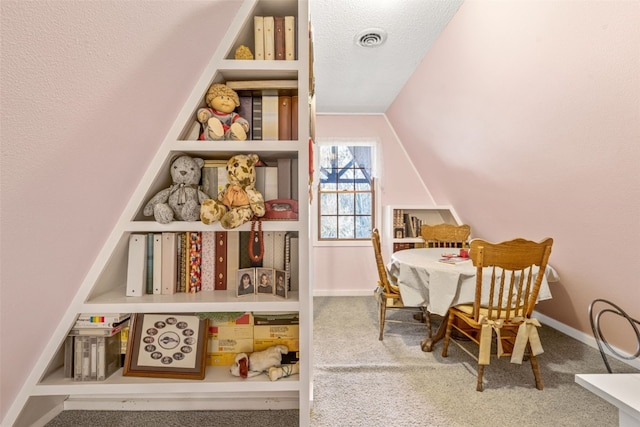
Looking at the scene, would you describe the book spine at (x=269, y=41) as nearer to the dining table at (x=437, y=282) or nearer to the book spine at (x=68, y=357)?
the book spine at (x=68, y=357)

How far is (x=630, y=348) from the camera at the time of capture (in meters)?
2.06

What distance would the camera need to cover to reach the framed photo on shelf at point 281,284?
1.36m

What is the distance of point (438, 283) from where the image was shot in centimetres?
203

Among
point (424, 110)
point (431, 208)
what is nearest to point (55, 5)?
point (424, 110)

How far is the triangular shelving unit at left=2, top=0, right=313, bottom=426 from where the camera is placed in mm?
1242

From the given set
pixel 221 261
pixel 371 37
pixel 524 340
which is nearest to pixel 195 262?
pixel 221 261

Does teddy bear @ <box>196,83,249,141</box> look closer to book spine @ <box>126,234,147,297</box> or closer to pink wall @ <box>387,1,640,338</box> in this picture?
book spine @ <box>126,234,147,297</box>

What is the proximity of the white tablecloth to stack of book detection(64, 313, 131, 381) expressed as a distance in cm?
179

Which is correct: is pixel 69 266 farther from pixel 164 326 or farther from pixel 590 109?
pixel 590 109

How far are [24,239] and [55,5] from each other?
66 cm

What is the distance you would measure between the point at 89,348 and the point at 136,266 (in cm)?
38

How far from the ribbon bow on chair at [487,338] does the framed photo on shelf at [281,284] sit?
125cm

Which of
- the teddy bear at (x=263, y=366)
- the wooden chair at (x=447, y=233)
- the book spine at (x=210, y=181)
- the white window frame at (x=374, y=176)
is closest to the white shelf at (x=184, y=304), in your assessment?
the teddy bear at (x=263, y=366)

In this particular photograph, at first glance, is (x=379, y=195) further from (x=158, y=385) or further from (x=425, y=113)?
(x=158, y=385)
